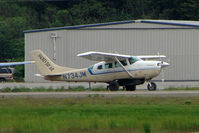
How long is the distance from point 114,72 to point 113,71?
8 centimetres

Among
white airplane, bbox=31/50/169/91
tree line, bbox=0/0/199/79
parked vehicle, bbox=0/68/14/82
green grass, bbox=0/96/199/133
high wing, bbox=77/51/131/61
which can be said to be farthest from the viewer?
tree line, bbox=0/0/199/79

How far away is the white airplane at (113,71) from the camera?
29281mm

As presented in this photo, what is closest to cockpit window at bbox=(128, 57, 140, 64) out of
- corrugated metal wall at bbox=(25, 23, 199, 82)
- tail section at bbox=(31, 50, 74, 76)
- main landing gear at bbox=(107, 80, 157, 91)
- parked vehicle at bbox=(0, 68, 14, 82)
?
main landing gear at bbox=(107, 80, 157, 91)

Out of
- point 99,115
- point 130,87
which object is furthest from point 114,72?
point 99,115

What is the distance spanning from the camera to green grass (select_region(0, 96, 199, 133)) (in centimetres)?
1516

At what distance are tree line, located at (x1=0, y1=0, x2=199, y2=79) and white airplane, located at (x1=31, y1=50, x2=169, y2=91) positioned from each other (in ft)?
107

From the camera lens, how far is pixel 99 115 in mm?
17500

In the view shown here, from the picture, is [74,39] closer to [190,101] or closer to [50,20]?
[190,101]

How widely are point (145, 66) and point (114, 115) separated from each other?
1206 centimetres

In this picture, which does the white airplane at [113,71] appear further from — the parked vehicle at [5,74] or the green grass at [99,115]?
the parked vehicle at [5,74]

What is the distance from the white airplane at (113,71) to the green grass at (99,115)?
641 cm

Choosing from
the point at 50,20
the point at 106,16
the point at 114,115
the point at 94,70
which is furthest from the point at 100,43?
the point at 50,20

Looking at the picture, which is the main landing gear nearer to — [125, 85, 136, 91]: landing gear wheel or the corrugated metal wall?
[125, 85, 136, 91]: landing gear wheel

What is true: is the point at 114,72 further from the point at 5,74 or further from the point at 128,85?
the point at 5,74
